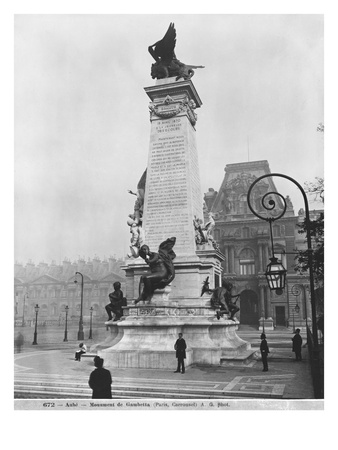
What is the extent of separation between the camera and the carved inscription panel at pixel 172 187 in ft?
64.4

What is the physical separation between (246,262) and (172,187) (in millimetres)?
43380

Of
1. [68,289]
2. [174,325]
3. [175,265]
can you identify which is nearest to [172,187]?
[175,265]

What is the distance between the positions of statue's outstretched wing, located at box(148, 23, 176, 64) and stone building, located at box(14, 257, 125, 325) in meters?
11.6

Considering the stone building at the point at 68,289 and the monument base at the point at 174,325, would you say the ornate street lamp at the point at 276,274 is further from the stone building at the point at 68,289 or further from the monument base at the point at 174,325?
the stone building at the point at 68,289

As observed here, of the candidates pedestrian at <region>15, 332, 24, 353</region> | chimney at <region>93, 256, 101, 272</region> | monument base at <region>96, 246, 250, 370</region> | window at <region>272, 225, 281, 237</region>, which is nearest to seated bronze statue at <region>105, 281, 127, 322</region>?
monument base at <region>96, 246, 250, 370</region>

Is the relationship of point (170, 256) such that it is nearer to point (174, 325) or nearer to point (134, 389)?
point (174, 325)

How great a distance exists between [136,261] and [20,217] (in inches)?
256

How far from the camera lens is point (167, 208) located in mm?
19922

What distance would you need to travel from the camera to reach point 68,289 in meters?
33.1

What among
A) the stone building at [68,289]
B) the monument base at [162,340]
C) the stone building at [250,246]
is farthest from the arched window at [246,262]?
the monument base at [162,340]

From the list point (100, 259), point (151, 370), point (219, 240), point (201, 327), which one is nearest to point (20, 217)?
point (151, 370)

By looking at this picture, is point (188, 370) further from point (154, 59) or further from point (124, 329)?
point (154, 59)

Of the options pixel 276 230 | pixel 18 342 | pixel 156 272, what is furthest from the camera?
pixel 276 230

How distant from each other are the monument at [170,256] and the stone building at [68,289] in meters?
6.50
